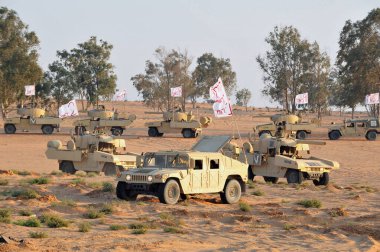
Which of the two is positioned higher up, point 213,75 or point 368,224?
point 213,75

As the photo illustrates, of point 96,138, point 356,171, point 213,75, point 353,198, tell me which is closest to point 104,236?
point 353,198

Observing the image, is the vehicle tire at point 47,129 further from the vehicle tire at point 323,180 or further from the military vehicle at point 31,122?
the vehicle tire at point 323,180

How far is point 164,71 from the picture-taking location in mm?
72250

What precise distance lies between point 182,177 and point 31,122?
3206 cm

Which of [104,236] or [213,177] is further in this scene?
[213,177]

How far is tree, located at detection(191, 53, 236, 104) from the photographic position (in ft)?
266

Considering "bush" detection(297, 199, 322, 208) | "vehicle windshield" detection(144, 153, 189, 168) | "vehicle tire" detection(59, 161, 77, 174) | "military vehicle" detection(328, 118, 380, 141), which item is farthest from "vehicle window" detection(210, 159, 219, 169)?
"military vehicle" detection(328, 118, 380, 141)

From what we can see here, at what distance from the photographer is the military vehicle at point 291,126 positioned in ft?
153

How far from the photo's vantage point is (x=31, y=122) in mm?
48406

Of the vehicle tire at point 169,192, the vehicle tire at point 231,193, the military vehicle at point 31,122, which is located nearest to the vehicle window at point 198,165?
the vehicle tire at point 169,192

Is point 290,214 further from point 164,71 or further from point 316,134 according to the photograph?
point 164,71

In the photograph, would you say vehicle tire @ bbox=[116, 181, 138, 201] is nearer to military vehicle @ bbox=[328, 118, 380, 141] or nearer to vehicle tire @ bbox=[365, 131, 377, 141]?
military vehicle @ bbox=[328, 118, 380, 141]

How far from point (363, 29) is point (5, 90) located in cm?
2587

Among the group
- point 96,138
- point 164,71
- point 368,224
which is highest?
point 164,71
